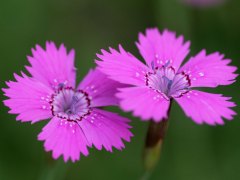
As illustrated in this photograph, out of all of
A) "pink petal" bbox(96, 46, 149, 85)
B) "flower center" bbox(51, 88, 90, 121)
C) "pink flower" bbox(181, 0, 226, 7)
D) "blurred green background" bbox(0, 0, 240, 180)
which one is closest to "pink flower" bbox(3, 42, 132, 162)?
"flower center" bbox(51, 88, 90, 121)

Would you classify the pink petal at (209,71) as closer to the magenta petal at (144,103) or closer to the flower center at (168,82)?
the flower center at (168,82)

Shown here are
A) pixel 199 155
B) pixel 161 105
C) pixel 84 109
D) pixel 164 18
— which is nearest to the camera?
pixel 161 105

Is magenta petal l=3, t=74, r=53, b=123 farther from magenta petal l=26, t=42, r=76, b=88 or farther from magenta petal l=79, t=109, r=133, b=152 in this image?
magenta petal l=79, t=109, r=133, b=152

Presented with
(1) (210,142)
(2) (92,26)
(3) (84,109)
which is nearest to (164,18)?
(2) (92,26)

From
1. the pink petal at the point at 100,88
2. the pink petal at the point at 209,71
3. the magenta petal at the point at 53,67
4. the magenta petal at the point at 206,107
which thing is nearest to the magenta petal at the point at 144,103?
the magenta petal at the point at 206,107

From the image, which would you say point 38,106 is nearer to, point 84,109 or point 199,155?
point 84,109

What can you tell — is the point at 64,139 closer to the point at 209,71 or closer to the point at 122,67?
the point at 122,67
